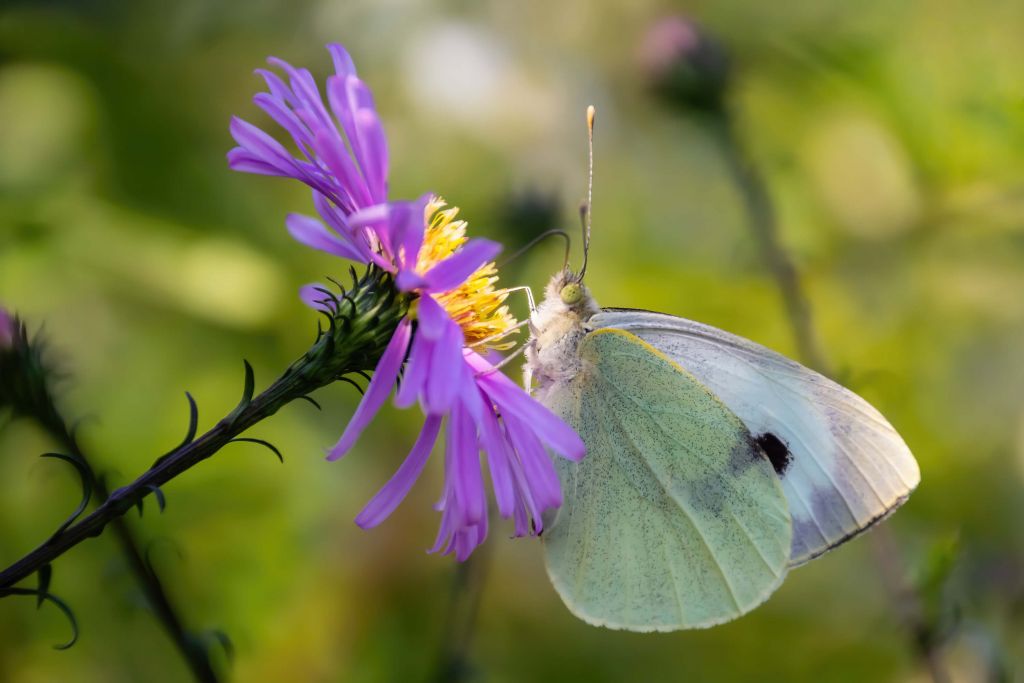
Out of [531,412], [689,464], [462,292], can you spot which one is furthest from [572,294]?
[531,412]

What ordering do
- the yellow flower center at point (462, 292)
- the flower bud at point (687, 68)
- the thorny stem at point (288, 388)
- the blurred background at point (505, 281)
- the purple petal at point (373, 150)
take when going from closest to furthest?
the thorny stem at point (288, 388)
the purple petal at point (373, 150)
the yellow flower center at point (462, 292)
the blurred background at point (505, 281)
the flower bud at point (687, 68)

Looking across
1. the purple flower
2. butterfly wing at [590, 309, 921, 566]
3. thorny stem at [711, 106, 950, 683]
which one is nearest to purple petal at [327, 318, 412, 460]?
the purple flower

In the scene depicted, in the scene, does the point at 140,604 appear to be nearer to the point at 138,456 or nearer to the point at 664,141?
the point at 138,456

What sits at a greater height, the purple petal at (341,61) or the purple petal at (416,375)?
the purple petal at (341,61)

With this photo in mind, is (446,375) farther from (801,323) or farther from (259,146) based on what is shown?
(801,323)

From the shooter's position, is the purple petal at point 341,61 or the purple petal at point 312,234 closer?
the purple petal at point 312,234

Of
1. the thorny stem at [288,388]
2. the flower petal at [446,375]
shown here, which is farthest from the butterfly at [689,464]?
the flower petal at [446,375]

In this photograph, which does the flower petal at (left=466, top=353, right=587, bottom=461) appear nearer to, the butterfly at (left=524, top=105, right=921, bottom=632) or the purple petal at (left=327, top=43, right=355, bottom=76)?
the butterfly at (left=524, top=105, right=921, bottom=632)

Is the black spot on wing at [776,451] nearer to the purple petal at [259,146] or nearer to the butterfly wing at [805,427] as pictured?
the butterfly wing at [805,427]
